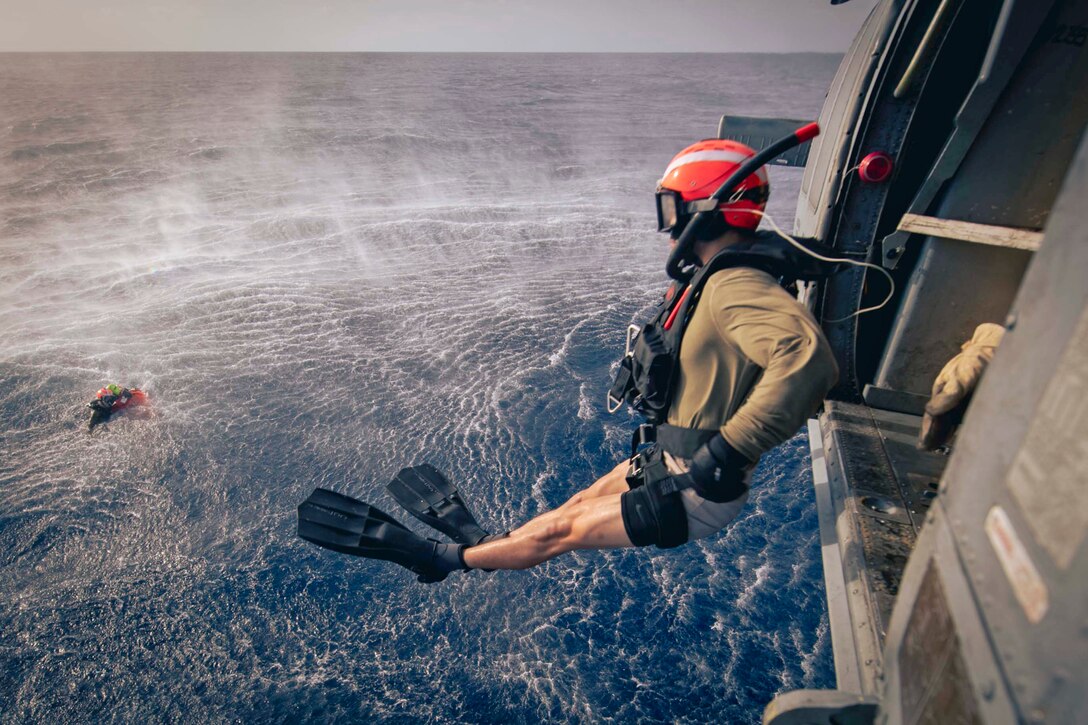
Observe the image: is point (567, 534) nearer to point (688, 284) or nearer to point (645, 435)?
point (645, 435)

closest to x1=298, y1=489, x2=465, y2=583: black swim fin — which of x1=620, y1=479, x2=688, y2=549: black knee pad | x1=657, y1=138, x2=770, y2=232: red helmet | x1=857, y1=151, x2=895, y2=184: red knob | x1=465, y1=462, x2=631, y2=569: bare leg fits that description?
x1=465, y1=462, x2=631, y2=569: bare leg

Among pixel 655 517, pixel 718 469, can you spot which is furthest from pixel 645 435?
pixel 718 469

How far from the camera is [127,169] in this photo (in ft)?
73.7

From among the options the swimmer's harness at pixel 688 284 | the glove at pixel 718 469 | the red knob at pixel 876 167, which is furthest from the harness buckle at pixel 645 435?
the red knob at pixel 876 167

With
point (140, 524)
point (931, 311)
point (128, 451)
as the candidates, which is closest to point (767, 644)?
point (931, 311)

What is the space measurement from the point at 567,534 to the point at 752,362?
1.57 meters

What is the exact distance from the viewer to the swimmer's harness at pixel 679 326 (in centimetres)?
283

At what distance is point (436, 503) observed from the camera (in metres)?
4.71

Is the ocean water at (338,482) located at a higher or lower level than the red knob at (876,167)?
lower

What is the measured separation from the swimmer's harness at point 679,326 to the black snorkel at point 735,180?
0.15 m

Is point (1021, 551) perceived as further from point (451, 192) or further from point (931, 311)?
point (451, 192)

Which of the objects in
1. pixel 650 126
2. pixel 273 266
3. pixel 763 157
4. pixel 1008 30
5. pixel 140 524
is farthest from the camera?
pixel 650 126

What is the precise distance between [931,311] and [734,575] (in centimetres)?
257

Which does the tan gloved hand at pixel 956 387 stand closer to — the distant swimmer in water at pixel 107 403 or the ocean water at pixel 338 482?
the ocean water at pixel 338 482
